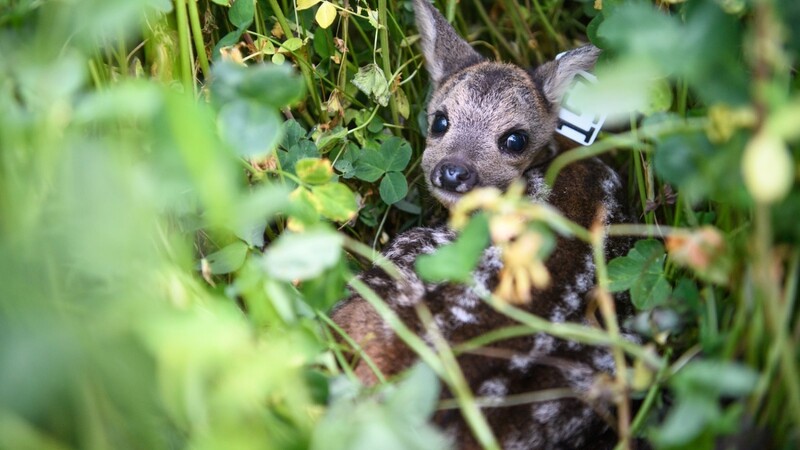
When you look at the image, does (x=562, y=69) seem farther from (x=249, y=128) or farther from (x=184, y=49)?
(x=249, y=128)

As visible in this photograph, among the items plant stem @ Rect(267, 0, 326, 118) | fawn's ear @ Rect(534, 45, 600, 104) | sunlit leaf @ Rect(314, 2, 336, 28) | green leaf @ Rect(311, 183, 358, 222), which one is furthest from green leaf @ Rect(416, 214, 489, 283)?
fawn's ear @ Rect(534, 45, 600, 104)

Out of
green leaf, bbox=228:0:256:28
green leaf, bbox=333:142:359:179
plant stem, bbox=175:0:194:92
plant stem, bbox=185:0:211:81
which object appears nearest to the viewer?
plant stem, bbox=175:0:194:92

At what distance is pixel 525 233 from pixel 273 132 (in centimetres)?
52

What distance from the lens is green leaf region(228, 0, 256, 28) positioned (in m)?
2.85

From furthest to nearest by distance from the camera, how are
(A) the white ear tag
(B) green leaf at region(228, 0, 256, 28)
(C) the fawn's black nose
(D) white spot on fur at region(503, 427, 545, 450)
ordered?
1. (A) the white ear tag
2. (C) the fawn's black nose
3. (B) green leaf at region(228, 0, 256, 28)
4. (D) white spot on fur at region(503, 427, 545, 450)

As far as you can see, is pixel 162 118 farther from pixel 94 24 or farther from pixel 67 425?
pixel 67 425

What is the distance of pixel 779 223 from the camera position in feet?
4.97

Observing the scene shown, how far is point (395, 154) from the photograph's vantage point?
3.20 meters

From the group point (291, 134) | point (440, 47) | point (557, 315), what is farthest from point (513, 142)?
point (557, 315)

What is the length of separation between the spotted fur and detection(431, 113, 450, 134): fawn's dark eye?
0.03 m

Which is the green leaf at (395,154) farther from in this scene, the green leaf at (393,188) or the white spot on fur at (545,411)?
the white spot on fur at (545,411)

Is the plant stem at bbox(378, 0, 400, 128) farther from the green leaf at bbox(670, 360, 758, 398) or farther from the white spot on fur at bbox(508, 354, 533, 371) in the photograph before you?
the green leaf at bbox(670, 360, 758, 398)

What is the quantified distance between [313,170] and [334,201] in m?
0.09

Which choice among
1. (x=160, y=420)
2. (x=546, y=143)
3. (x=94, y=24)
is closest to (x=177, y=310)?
(x=160, y=420)
